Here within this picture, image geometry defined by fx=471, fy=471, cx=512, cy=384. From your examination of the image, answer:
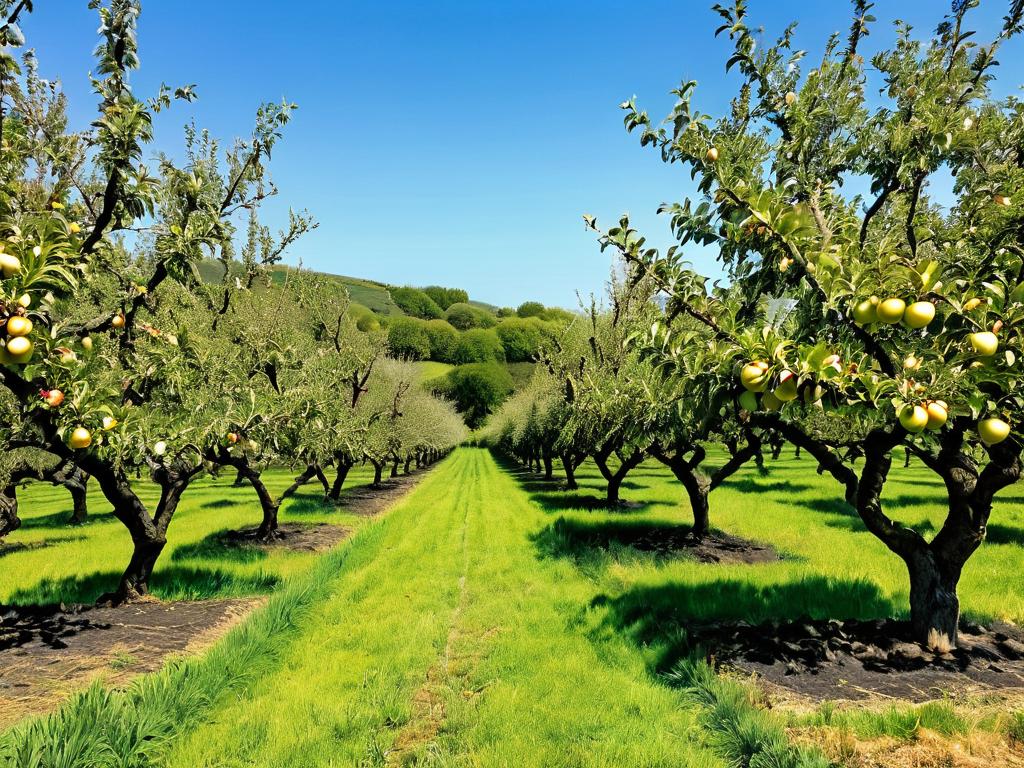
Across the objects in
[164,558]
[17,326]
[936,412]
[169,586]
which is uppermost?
[17,326]

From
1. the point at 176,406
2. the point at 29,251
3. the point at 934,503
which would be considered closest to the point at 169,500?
the point at 176,406

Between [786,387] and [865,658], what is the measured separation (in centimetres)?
456

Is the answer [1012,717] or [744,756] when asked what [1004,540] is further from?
[744,756]

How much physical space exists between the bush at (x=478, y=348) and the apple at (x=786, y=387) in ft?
440

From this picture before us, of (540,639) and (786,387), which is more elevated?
(786,387)

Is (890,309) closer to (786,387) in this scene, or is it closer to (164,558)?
(786,387)

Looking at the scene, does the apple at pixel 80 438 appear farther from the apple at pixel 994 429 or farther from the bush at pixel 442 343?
the bush at pixel 442 343

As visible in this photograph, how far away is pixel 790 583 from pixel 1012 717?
4669mm

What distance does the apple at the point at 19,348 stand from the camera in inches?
126

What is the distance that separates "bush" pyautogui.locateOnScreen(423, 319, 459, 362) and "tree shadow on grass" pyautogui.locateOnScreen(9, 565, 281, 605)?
13062cm

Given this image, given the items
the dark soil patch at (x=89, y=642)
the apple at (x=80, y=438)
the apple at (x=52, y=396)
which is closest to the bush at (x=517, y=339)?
the dark soil patch at (x=89, y=642)

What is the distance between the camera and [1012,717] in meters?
4.43

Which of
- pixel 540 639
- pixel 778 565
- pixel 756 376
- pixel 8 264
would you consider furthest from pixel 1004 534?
pixel 8 264

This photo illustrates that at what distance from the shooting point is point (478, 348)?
14100 cm
